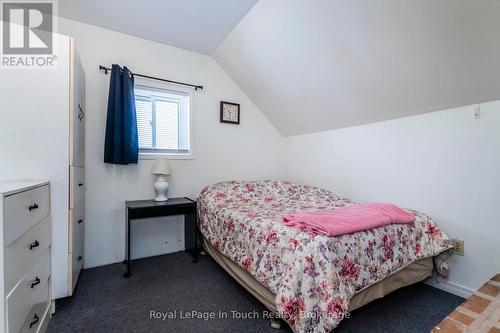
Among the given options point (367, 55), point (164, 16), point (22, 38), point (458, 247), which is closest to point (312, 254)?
point (458, 247)

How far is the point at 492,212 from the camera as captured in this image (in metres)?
1.67

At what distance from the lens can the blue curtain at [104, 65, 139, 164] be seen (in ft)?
7.41

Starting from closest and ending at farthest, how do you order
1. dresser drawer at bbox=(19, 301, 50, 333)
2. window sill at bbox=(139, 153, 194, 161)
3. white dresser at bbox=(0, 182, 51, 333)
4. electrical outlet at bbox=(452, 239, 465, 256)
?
1. white dresser at bbox=(0, 182, 51, 333)
2. dresser drawer at bbox=(19, 301, 50, 333)
3. electrical outlet at bbox=(452, 239, 465, 256)
4. window sill at bbox=(139, 153, 194, 161)

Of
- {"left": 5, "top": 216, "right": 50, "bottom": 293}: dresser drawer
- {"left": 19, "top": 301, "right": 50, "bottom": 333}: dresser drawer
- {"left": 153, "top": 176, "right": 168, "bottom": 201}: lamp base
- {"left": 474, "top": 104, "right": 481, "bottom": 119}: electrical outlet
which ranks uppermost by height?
{"left": 474, "top": 104, "right": 481, "bottom": 119}: electrical outlet

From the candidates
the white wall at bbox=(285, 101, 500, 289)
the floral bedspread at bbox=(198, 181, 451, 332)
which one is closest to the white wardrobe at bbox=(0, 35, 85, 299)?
the floral bedspread at bbox=(198, 181, 451, 332)

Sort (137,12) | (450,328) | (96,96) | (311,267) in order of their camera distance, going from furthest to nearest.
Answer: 1. (96,96)
2. (137,12)
3. (311,267)
4. (450,328)

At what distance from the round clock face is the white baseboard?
2.64 m

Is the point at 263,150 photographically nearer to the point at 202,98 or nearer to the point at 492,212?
the point at 202,98

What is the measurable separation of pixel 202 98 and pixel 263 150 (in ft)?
3.68

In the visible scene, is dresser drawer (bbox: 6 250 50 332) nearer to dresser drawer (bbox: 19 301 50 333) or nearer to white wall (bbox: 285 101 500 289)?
dresser drawer (bbox: 19 301 50 333)

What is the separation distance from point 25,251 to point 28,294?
23 centimetres

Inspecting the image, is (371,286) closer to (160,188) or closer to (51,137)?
(160,188)

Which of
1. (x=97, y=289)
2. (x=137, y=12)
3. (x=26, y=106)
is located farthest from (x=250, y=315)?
(x=137, y=12)

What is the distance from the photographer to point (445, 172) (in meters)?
1.90
